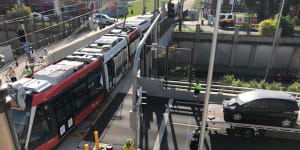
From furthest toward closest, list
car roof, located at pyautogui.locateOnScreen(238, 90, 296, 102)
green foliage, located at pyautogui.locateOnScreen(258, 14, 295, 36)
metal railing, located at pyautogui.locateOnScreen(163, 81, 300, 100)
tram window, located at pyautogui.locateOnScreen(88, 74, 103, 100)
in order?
green foliage, located at pyautogui.locateOnScreen(258, 14, 295, 36)
metal railing, located at pyautogui.locateOnScreen(163, 81, 300, 100)
tram window, located at pyautogui.locateOnScreen(88, 74, 103, 100)
car roof, located at pyautogui.locateOnScreen(238, 90, 296, 102)

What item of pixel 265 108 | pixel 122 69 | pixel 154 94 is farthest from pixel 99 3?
pixel 265 108

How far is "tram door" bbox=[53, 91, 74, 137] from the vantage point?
9.60 metres

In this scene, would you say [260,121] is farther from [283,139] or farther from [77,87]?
[77,87]

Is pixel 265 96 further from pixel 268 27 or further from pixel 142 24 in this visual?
pixel 268 27

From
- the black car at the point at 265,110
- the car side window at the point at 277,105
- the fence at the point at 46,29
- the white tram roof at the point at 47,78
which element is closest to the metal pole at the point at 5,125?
the white tram roof at the point at 47,78

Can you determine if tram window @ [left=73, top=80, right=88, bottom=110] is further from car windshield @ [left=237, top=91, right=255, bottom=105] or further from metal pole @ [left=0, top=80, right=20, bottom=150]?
metal pole @ [left=0, top=80, right=20, bottom=150]

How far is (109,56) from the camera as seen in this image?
1443 centimetres

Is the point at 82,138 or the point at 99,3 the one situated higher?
the point at 99,3

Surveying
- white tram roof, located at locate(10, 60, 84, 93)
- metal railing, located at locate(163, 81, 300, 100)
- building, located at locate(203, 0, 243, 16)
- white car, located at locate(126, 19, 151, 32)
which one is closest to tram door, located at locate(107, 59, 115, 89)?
white tram roof, located at locate(10, 60, 84, 93)

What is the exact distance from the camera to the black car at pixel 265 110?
10227 millimetres

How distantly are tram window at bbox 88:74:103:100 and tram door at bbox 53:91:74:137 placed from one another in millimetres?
1878

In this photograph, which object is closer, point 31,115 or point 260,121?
point 31,115

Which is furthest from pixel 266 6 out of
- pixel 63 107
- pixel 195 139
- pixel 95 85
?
pixel 63 107

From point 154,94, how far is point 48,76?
7.33 m
